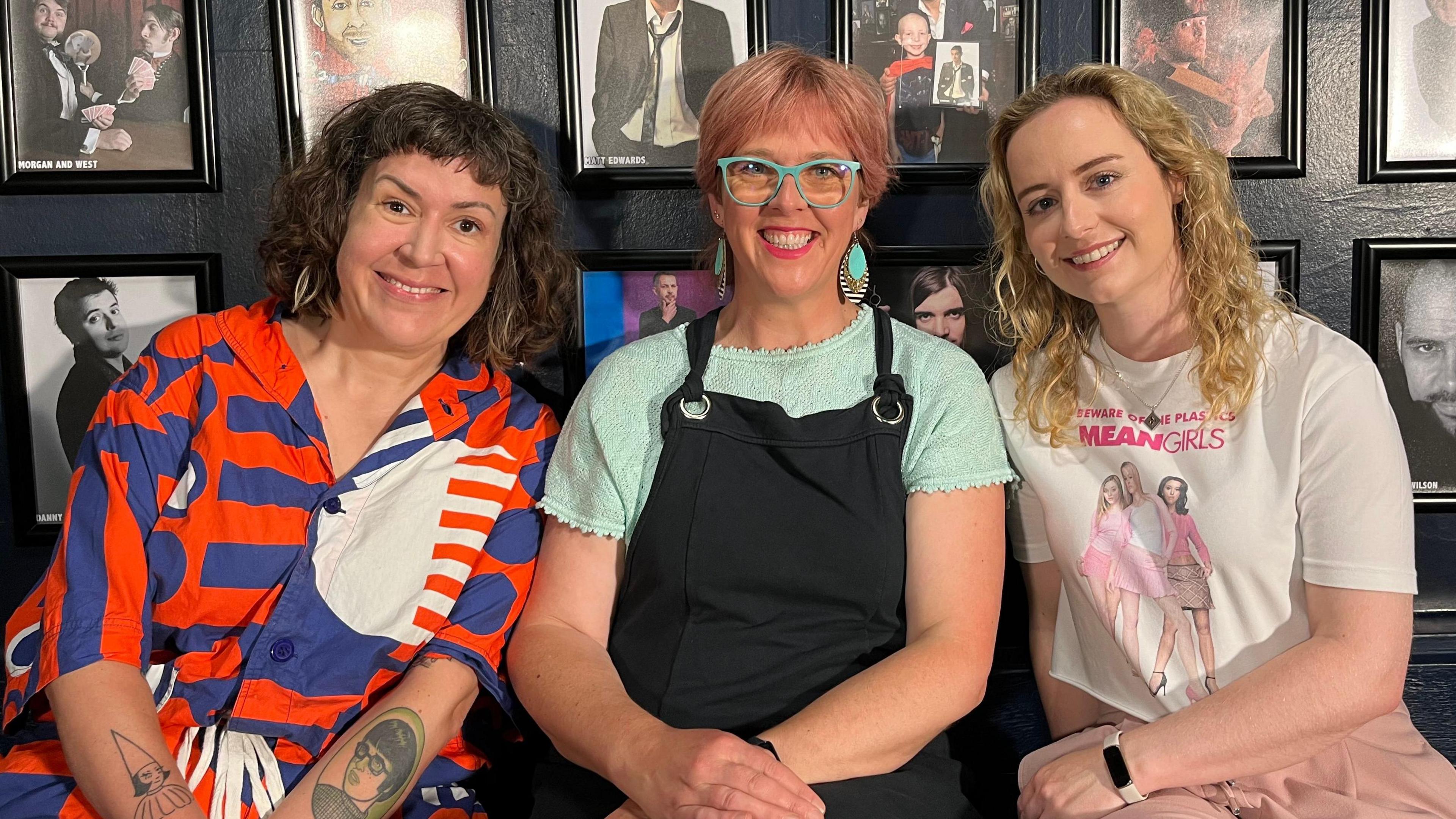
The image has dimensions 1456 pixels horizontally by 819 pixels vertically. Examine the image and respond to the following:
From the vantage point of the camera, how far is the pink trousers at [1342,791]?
1.60m

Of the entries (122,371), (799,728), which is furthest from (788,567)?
(122,371)

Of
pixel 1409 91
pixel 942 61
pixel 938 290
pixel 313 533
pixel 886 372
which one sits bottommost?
pixel 313 533

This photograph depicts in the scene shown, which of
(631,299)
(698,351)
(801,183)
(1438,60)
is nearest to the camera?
(801,183)

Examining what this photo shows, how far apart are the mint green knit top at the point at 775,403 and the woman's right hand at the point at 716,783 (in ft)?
1.43

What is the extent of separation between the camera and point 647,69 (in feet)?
7.31

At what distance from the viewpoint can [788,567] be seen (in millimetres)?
1751

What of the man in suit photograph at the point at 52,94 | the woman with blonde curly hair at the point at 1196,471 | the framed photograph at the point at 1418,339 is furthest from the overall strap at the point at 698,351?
the framed photograph at the point at 1418,339

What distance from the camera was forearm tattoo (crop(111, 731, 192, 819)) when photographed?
62.5 inches

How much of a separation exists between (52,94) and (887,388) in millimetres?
1879

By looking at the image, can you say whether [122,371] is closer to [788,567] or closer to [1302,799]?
[788,567]

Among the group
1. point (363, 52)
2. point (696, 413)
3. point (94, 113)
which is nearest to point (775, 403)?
point (696, 413)

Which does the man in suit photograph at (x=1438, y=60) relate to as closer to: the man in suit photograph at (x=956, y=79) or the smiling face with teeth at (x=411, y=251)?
the man in suit photograph at (x=956, y=79)

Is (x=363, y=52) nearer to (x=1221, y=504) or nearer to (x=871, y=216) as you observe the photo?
(x=871, y=216)

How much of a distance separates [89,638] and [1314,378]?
A: 200cm
